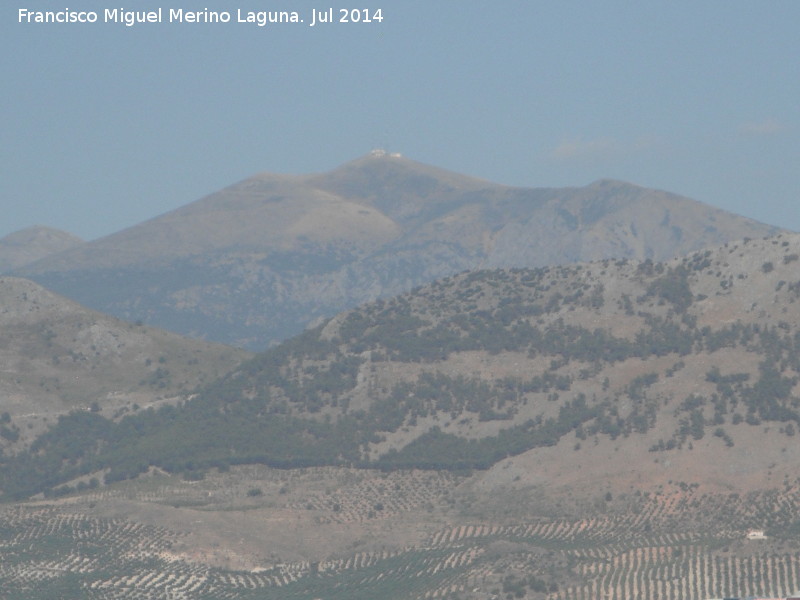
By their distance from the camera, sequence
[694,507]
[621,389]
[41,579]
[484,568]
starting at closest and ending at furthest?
[484,568] → [41,579] → [694,507] → [621,389]

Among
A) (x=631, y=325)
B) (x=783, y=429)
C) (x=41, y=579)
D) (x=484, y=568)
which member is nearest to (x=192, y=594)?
(x=41, y=579)

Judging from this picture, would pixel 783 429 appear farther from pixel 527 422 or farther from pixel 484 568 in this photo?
pixel 484 568

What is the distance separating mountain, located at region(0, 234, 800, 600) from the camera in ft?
407

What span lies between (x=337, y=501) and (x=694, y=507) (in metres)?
33.3

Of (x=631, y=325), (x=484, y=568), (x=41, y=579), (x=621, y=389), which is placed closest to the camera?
(x=484, y=568)

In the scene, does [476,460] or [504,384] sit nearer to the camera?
[476,460]

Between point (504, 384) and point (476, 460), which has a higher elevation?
point (504, 384)

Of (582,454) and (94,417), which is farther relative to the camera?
(94,417)

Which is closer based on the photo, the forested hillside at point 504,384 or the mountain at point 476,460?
the mountain at point 476,460

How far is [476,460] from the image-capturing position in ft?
516

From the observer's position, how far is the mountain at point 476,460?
124125 mm

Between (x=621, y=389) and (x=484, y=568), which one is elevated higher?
(x=621, y=389)

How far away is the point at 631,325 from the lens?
174 m

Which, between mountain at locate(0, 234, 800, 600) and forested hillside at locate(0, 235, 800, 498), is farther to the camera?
forested hillside at locate(0, 235, 800, 498)
